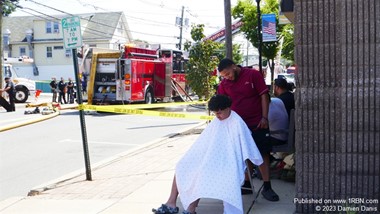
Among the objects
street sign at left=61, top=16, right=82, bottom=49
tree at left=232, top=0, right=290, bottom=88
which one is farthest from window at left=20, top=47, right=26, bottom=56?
street sign at left=61, top=16, right=82, bottom=49

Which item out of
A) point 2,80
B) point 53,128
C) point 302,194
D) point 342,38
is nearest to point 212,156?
point 302,194

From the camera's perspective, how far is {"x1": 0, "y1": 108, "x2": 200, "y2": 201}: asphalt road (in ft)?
30.2

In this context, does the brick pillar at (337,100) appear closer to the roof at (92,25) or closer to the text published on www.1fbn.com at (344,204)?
the text published on www.1fbn.com at (344,204)

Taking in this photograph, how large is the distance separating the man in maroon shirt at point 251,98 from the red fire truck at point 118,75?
15.8 metres

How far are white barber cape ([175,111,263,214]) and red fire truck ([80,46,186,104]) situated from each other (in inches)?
650

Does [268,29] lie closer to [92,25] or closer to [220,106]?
[220,106]

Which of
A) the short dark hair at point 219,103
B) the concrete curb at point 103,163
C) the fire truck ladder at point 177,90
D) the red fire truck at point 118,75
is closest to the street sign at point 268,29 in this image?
the concrete curb at point 103,163

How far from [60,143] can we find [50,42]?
46.1 m

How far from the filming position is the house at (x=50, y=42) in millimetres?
57000

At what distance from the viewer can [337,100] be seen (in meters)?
4.90

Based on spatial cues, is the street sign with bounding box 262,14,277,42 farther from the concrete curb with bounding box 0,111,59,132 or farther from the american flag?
the concrete curb with bounding box 0,111,59,132

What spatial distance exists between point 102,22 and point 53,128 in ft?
144

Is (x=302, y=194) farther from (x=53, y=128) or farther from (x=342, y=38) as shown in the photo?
(x=53, y=128)

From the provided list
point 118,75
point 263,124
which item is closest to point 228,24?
point 263,124
